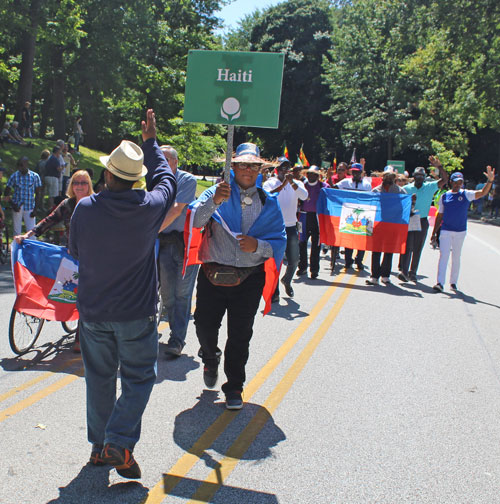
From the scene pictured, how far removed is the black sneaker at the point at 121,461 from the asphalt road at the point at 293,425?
8 cm

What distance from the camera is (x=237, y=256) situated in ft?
17.3

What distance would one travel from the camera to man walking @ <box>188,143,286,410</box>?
5.25 m

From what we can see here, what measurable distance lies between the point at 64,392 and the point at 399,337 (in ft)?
13.9

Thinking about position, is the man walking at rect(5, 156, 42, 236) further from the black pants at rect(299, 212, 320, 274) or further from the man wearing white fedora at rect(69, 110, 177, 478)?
the man wearing white fedora at rect(69, 110, 177, 478)

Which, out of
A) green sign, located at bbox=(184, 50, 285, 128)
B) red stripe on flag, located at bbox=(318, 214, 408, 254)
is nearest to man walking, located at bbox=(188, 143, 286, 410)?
Result: green sign, located at bbox=(184, 50, 285, 128)

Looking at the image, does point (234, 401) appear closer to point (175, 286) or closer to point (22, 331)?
point (175, 286)

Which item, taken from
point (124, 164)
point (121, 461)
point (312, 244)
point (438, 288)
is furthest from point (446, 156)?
point (121, 461)

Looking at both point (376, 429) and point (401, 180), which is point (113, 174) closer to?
point (376, 429)

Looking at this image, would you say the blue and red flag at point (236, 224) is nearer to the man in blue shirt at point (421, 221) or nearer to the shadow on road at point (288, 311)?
the shadow on road at point (288, 311)

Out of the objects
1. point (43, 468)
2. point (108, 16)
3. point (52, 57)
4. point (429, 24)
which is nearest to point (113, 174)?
point (43, 468)

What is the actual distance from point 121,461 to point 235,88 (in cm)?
331

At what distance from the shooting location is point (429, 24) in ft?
118

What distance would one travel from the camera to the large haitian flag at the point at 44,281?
6355mm

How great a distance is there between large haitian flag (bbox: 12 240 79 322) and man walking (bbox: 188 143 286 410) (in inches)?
65.7
